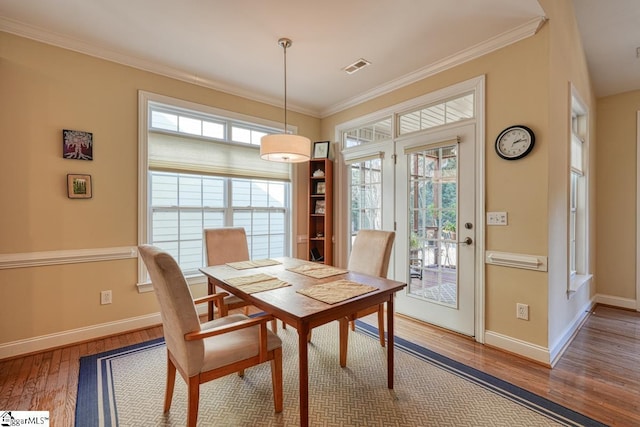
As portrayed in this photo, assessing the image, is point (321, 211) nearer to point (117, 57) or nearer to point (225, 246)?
point (225, 246)

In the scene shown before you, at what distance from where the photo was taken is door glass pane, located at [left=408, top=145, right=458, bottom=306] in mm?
2885

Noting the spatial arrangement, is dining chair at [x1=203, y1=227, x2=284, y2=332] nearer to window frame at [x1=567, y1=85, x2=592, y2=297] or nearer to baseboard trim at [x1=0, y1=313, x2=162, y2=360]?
baseboard trim at [x1=0, y1=313, x2=162, y2=360]

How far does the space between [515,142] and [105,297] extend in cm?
393

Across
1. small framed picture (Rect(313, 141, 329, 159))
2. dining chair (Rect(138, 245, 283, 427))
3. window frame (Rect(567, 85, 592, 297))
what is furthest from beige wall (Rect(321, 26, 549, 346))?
dining chair (Rect(138, 245, 283, 427))

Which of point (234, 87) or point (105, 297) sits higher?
point (234, 87)

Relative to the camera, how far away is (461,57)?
2.74 m

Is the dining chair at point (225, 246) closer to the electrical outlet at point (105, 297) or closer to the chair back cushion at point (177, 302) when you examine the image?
the electrical outlet at point (105, 297)

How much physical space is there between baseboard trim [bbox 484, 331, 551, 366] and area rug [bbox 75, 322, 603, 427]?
0.52m

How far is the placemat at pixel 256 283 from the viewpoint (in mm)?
1876

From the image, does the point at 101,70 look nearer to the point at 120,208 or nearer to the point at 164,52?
the point at 164,52

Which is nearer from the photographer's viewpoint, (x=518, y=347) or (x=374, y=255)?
(x=518, y=347)

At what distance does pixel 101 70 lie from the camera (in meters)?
2.72

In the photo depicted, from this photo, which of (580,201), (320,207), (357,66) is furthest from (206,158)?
(580,201)

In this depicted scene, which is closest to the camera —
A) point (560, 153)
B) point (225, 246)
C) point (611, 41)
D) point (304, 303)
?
point (304, 303)
